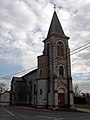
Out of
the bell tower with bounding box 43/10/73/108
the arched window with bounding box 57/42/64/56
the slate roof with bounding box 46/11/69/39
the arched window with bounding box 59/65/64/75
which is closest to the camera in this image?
the bell tower with bounding box 43/10/73/108

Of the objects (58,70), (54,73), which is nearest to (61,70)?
(58,70)

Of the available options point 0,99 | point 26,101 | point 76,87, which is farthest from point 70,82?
point 0,99

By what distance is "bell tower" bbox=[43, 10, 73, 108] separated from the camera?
3953cm

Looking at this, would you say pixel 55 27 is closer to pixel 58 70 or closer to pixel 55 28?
pixel 55 28

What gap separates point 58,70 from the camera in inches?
1613

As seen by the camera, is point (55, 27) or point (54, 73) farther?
point (55, 27)

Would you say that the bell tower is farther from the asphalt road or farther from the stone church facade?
the asphalt road

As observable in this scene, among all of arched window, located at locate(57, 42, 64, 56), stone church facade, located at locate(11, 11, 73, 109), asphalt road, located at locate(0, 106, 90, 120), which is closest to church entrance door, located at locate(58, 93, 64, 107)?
stone church facade, located at locate(11, 11, 73, 109)

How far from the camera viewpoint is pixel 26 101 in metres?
54.0

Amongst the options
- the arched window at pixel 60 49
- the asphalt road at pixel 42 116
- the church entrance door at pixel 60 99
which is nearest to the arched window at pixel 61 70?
the arched window at pixel 60 49

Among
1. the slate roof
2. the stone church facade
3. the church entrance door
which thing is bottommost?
the church entrance door

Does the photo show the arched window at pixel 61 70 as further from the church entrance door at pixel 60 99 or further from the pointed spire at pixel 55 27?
the pointed spire at pixel 55 27

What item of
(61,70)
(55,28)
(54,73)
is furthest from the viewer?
(55,28)

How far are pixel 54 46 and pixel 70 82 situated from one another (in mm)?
7247
